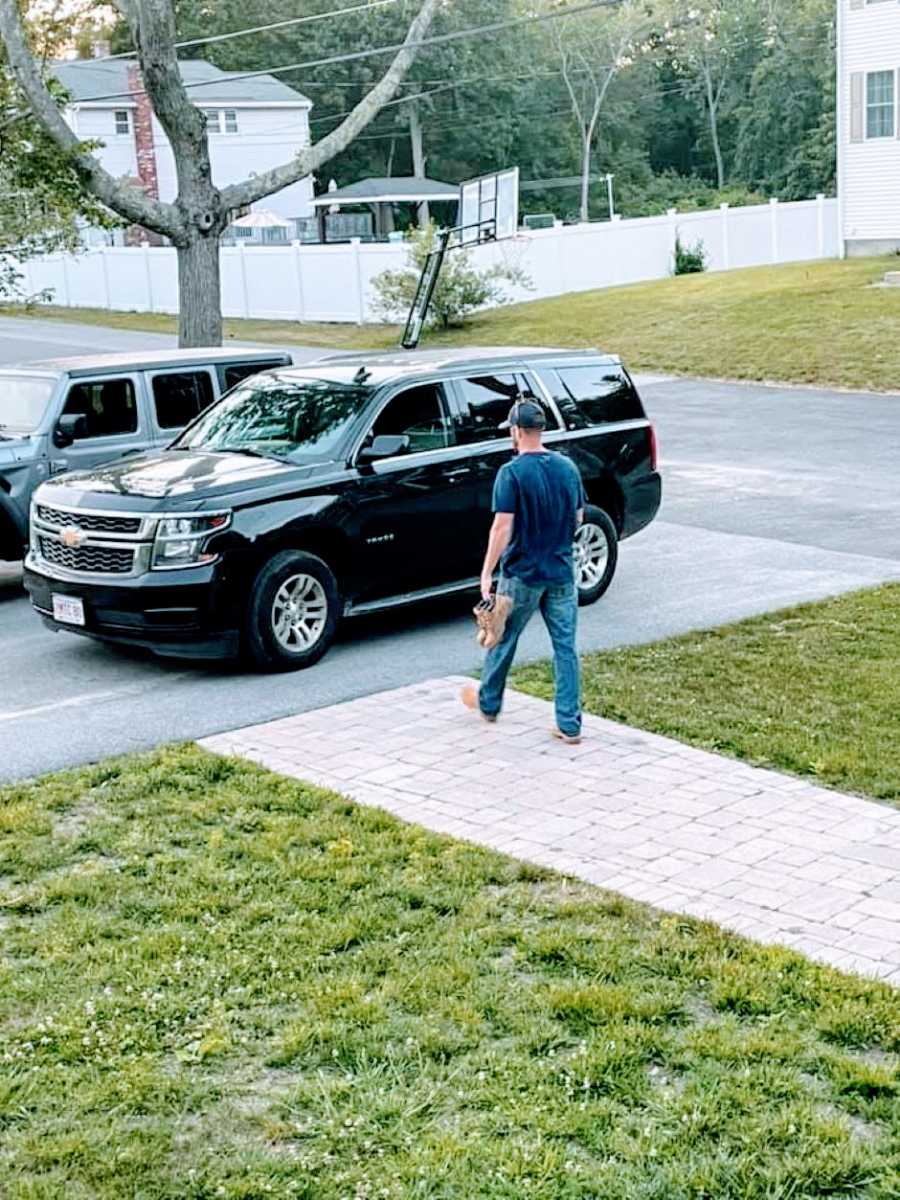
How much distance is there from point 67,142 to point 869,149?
2602 cm

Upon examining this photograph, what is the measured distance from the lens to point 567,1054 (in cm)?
464

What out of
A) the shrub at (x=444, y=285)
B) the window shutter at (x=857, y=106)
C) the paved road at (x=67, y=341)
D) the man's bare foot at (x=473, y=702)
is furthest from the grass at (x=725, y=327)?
the man's bare foot at (x=473, y=702)

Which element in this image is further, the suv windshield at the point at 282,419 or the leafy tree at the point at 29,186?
the leafy tree at the point at 29,186

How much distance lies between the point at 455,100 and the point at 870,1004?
237 feet

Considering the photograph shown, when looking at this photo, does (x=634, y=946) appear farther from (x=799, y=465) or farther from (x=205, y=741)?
(x=799, y=465)

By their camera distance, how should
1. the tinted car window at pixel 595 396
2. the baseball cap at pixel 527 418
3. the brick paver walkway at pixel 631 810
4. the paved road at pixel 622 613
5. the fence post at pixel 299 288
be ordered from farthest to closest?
1. the fence post at pixel 299 288
2. the tinted car window at pixel 595 396
3. the paved road at pixel 622 613
4. the baseball cap at pixel 527 418
5. the brick paver walkway at pixel 631 810

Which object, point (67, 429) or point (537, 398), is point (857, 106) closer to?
point (537, 398)

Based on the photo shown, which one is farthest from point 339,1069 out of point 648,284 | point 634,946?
point 648,284

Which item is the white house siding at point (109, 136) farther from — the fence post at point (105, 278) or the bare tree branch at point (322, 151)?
the bare tree branch at point (322, 151)

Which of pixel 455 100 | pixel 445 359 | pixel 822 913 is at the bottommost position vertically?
pixel 822 913

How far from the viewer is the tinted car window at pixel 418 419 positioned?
10.5 meters

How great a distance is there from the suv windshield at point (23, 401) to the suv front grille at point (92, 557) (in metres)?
2.80

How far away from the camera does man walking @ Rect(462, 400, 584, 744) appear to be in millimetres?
7910

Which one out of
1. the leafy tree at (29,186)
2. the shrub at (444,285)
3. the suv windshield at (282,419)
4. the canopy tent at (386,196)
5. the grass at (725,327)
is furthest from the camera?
the canopy tent at (386,196)
